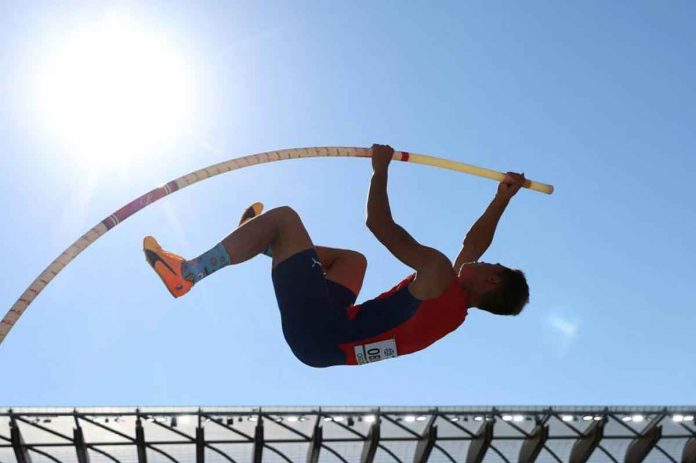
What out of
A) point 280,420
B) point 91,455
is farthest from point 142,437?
point 280,420

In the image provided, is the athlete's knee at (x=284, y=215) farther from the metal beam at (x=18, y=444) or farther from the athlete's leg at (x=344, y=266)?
the metal beam at (x=18, y=444)

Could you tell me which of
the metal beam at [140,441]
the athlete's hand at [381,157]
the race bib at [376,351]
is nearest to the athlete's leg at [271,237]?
the athlete's hand at [381,157]

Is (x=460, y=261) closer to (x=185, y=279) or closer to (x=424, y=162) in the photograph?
(x=424, y=162)

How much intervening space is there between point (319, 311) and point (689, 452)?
17.6m

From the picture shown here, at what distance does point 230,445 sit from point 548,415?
24.2ft

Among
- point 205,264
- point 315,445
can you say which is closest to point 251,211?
point 205,264

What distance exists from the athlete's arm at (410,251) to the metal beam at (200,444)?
495 inches

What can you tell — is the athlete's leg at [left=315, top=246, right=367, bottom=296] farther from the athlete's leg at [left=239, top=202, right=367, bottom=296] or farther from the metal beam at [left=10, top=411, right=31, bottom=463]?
the metal beam at [left=10, top=411, right=31, bottom=463]

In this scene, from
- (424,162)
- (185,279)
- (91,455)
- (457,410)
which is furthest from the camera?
(457,410)

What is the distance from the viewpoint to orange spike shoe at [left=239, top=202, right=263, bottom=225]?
20.5ft

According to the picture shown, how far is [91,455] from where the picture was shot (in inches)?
659

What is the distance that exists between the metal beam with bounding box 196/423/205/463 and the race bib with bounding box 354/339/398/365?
39.5 feet

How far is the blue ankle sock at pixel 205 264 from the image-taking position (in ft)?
17.8

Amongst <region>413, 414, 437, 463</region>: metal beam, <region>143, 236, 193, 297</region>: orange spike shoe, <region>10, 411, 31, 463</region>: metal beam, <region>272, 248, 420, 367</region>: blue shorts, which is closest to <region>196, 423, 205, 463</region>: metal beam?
<region>10, 411, 31, 463</region>: metal beam
